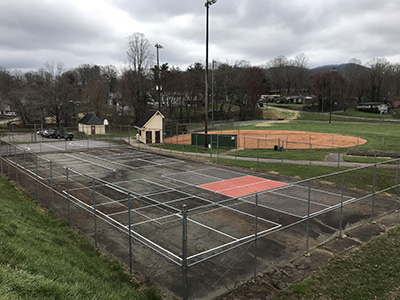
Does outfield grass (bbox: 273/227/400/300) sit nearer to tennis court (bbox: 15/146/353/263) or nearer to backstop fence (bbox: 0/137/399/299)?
Result: backstop fence (bbox: 0/137/399/299)

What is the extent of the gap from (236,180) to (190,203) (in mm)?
6822

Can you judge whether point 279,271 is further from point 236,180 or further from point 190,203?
point 236,180

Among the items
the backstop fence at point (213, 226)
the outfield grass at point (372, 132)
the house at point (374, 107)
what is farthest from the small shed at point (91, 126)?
the house at point (374, 107)

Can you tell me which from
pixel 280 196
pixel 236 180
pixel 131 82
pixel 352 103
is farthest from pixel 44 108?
pixel 352 103

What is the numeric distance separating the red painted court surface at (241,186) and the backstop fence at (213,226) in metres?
1.77

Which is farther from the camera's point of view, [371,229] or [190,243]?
[371,229]

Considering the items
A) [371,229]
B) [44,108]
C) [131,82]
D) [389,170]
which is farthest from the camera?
[131,82]

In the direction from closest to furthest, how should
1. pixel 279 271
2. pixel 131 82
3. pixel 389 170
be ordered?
1. pixel 279 271
2. pixel 389 170
3. pixel 131 82

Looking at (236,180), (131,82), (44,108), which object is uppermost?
(131,82)

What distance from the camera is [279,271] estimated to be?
10156mm

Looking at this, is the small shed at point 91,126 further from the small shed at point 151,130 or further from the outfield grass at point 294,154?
the outfield grass at point 294,154

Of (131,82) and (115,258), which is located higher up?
(131,82)

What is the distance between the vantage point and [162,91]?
87.4 m

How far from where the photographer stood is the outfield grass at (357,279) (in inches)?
344
